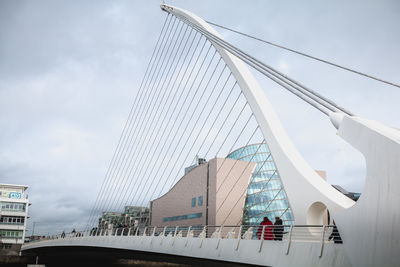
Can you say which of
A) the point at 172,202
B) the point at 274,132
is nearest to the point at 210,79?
the point at 274,132

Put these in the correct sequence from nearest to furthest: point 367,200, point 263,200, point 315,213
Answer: point 367,200 < point 315,213 < point 263,200

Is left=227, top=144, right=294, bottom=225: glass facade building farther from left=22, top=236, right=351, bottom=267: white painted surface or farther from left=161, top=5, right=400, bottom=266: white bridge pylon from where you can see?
left=161, top=5, right=400, bottom=266: white bridge pylon

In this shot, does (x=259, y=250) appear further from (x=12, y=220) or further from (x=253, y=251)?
(x=12, y=220)

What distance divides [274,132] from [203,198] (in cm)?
2717

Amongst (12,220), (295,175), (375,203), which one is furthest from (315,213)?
(12,220)

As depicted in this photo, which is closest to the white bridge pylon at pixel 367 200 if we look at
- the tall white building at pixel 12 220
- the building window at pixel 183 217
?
the building window at pixel 183 217

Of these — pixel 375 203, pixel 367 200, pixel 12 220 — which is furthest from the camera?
pixel 12 220

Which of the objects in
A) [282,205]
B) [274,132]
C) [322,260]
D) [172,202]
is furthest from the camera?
[172,202]

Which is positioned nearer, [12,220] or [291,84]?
[291,84]

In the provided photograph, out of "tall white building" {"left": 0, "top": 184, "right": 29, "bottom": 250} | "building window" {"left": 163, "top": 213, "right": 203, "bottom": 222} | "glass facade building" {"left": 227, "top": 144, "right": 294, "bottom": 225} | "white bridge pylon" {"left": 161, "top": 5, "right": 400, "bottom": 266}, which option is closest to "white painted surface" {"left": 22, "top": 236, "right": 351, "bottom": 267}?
"white bridge pylon" {"left": 161, "top": 5, "right": 400, "bottom": 266}

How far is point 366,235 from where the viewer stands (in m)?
7.20

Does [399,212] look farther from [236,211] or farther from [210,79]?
[236,211]

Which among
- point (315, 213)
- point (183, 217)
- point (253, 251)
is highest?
point (315, 213)

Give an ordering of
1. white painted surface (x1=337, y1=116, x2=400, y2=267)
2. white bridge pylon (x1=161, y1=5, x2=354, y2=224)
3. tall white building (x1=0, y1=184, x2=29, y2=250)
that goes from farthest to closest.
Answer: tall white building (x1=0, y1=184, x2=29, y2=250), white bridge pylon (x1=161, y1=5, x2=354, y2=224), white painted surface (x1=337, y1=116, x2=400, y2=267)
